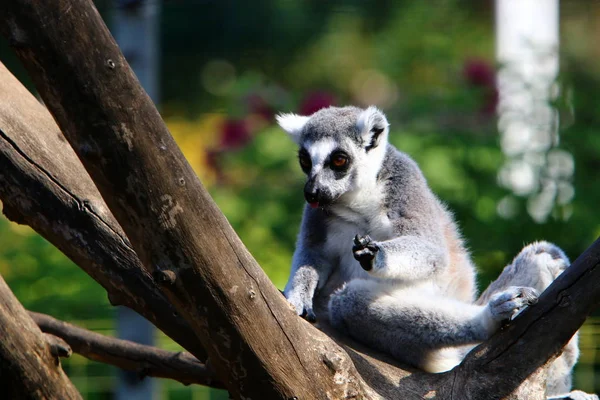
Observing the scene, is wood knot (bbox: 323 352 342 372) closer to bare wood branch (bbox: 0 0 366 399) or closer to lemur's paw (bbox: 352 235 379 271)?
bare wood branch (bbox: 0 0 366 399)

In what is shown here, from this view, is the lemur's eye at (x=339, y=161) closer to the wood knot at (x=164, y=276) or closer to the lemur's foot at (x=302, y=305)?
the lemur's foot at (x=302, y=305)

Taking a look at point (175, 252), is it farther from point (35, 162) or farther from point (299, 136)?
point (299, 136)

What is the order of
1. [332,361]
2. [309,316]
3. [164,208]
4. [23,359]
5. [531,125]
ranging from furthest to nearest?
[531,125], [309,316], [23,359], [332,361], [164,208]

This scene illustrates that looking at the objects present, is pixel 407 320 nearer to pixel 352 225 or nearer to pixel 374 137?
pixel 352 225

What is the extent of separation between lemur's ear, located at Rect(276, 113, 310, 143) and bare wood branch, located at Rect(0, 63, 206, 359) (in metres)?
0.92

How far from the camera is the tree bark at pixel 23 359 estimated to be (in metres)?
2.29

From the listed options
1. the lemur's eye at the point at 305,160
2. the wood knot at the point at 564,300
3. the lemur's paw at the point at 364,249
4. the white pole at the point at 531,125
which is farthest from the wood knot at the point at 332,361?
the white pole at the point at 531,125

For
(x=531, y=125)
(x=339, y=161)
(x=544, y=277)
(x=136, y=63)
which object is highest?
(x=531, y=125)

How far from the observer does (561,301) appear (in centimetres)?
217

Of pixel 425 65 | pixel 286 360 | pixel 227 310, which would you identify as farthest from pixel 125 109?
pixel 425 65

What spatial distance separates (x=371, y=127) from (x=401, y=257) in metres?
0.58

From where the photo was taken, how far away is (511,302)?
7.61 feet

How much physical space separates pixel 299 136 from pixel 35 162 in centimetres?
104

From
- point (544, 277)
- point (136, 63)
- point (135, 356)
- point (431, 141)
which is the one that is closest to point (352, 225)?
point (544, 277)
